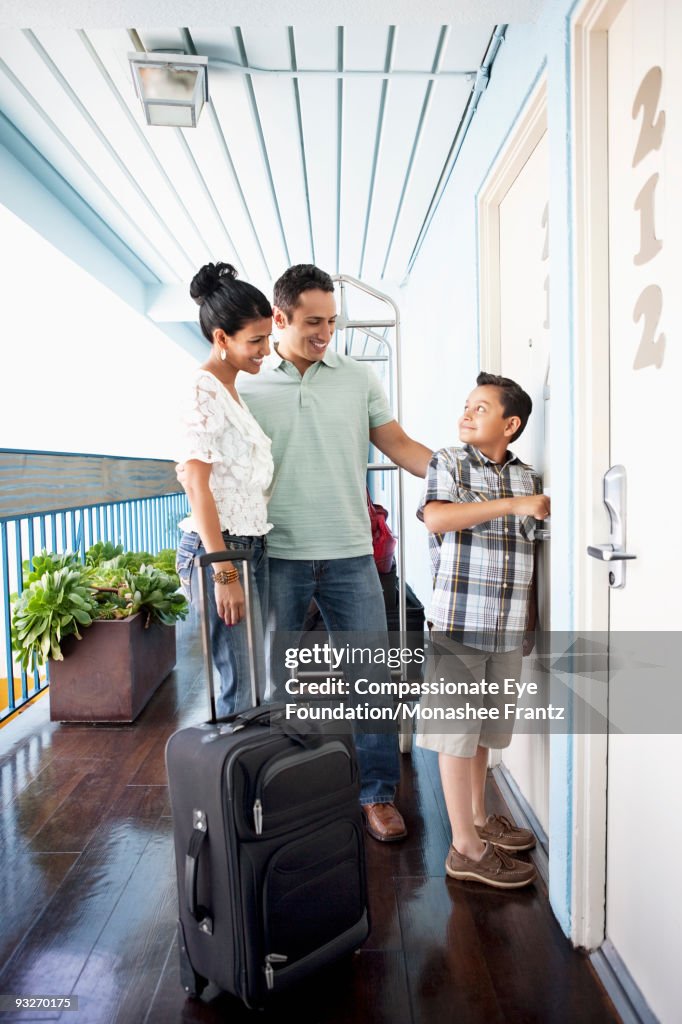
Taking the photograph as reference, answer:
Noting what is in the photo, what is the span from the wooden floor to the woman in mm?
502

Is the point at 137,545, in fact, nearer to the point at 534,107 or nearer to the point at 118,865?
the point at 118,865

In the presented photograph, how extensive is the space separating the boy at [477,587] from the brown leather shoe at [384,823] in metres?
0.19

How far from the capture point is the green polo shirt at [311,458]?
5.82 feet

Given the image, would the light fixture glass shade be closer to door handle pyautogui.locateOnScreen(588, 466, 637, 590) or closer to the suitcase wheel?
door handle pyautogui.locateOnScreen(588, 466, 637, 590)

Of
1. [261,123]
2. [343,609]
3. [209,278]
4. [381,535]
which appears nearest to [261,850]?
[343,609]

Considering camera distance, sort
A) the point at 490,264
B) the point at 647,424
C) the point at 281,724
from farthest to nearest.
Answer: the point at 490,264 < the point at 281,724 < the point at 647,424

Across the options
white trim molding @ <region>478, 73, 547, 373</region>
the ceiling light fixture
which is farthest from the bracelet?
the ceiling light fixture

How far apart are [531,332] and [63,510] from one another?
2.15 metres

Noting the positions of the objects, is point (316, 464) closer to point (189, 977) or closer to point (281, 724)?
point (281, 724)

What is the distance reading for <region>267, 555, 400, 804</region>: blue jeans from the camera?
5.86 ft

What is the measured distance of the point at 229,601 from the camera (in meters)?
1.50

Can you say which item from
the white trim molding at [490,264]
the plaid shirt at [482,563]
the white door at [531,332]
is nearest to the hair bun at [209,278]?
the plaid shirt at [482,563]

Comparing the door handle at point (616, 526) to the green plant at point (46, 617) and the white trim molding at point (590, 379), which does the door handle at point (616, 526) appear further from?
the green plant at point (46, 617)

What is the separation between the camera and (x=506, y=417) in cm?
162
